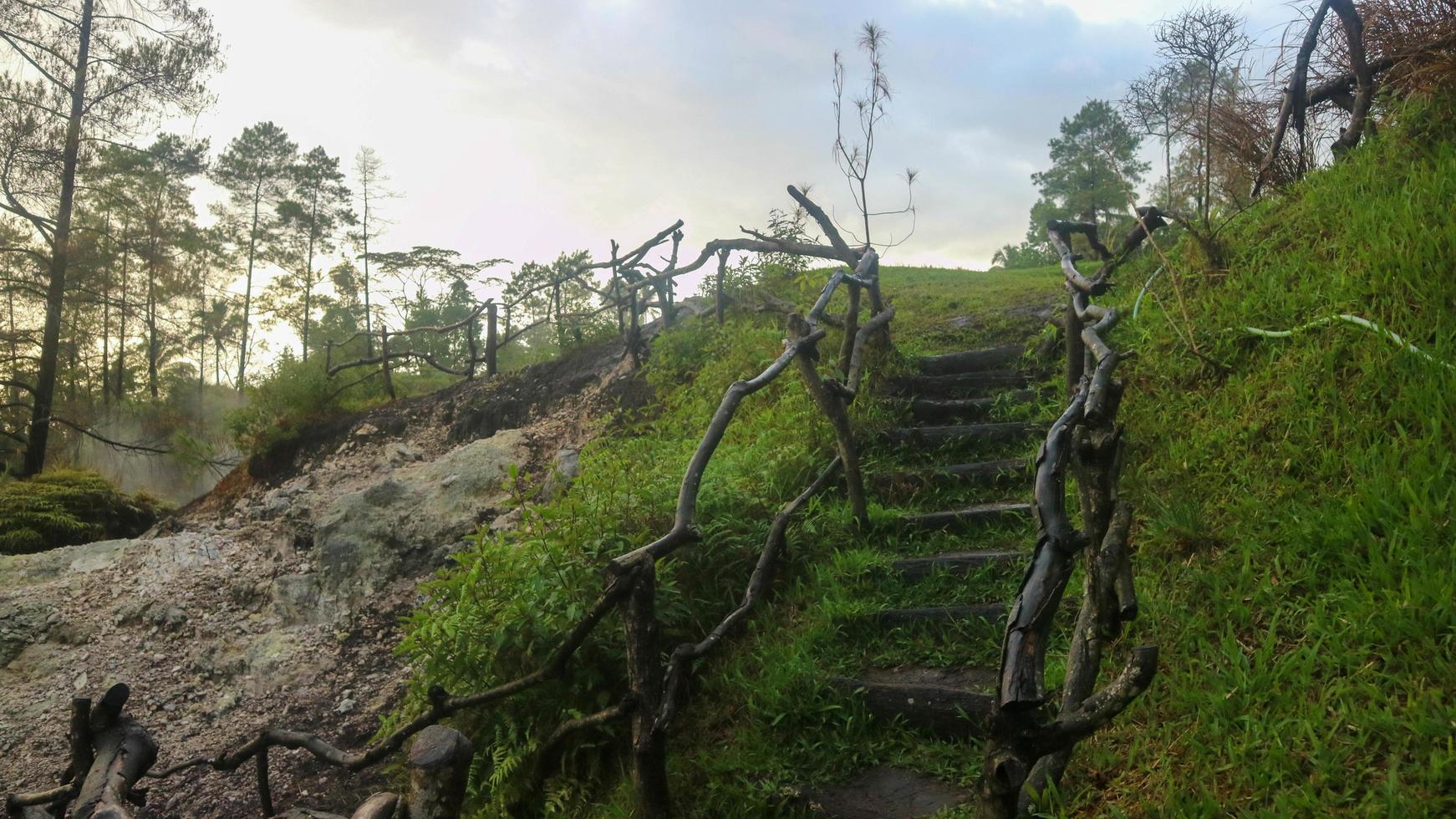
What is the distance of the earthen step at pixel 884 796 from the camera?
291cm

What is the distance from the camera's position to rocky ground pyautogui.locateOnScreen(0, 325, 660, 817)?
617 centimetres

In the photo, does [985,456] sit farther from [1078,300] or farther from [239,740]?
[239,740]

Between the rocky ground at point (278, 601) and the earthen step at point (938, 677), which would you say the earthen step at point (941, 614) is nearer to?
the earthen step at point (938, 677)

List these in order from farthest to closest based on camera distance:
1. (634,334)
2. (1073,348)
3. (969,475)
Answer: (634,334)
(1073,348)
(969,475)

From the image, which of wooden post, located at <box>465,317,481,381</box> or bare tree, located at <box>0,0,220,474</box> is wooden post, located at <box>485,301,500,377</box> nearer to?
wooden post, located at <box>465,317,481,381</box>

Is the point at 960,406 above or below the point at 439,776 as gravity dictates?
above

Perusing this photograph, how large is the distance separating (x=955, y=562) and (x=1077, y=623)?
1.47 meters

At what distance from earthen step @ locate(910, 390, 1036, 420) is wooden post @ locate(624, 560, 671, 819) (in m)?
3.42

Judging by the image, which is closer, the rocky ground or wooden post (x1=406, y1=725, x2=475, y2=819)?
wooden post (x1=406, y1=725, x2=475, y2=819)

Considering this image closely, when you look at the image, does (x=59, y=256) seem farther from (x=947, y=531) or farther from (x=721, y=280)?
(x=947, y=531)

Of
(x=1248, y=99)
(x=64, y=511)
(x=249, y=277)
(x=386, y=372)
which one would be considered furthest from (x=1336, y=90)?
(x=249, y=277)

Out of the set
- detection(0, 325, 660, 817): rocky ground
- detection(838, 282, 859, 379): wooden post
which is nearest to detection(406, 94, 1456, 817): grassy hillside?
detection(838, 282, 859, 379): wooden post

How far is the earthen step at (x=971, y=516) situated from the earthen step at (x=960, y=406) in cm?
125

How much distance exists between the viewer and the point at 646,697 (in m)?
3.04
